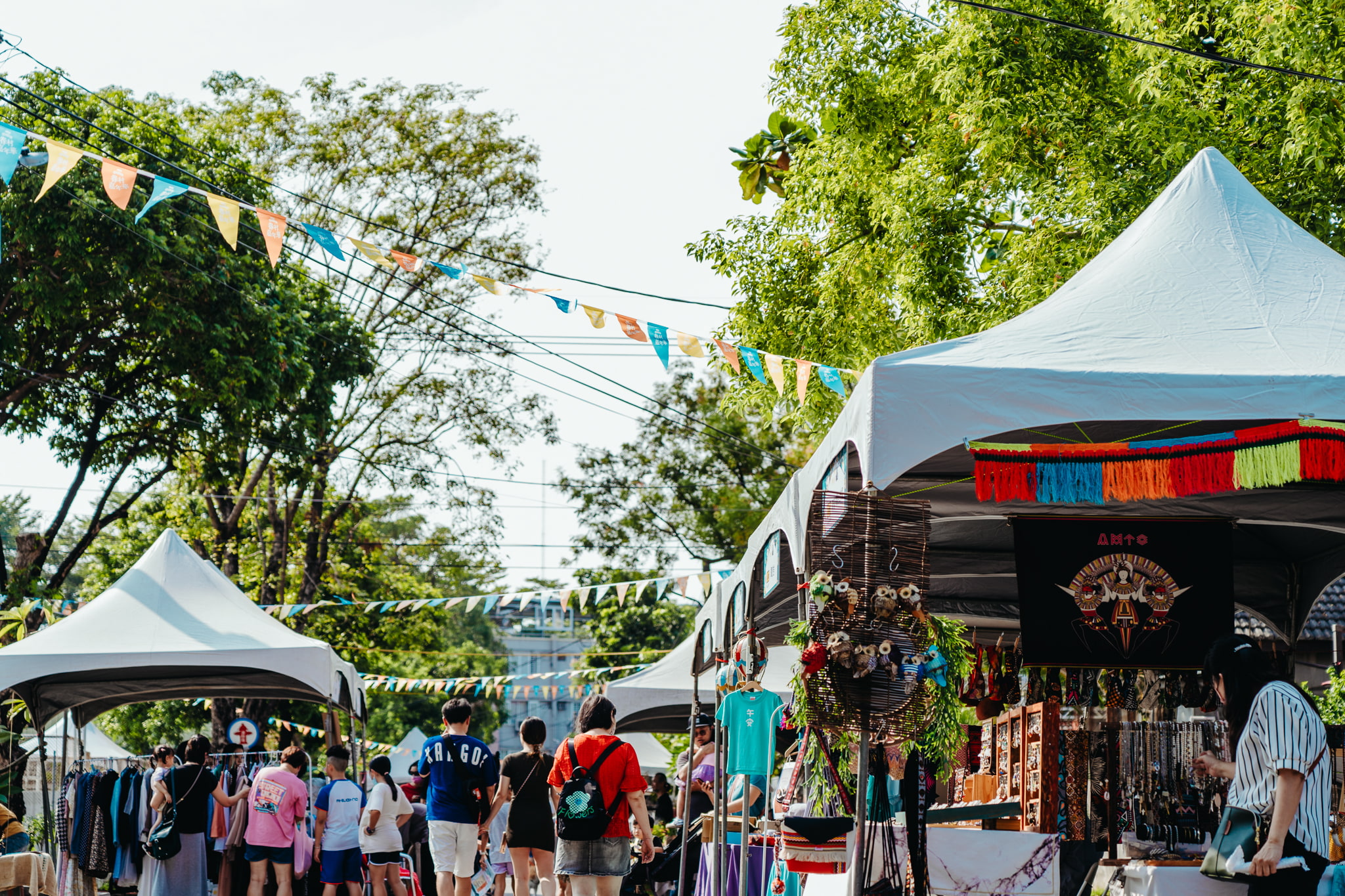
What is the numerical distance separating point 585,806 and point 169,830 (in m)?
4.74

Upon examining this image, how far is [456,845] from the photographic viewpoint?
8.83 m

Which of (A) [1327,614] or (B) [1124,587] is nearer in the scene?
(B) [1124,587]

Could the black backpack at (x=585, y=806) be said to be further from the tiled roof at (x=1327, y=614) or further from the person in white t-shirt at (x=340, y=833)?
the tiled roof at (x=1327, y=614)

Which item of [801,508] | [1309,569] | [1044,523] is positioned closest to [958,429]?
[801,508]

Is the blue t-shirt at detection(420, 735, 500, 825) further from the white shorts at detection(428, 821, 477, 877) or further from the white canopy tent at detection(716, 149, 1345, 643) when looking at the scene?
the white canopy tent at detection(716, 149, 1345, 643)

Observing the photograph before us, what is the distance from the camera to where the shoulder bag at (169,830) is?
10.5 m

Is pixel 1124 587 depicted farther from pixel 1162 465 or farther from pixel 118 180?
pixel 118 180

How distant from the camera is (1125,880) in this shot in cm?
541

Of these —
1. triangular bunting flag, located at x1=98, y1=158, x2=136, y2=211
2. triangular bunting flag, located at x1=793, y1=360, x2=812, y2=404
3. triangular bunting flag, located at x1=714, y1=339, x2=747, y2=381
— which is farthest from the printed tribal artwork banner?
triangular bunting flag, located at x1=98, y1=158, x2=136, y2=211

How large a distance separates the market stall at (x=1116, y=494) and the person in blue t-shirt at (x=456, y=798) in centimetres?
190

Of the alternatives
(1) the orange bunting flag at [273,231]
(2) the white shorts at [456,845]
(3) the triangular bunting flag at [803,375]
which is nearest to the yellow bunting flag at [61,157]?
(1) the orange bunting flag at [273,231]

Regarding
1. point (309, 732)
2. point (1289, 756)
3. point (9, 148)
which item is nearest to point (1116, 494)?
point (1289, 756)

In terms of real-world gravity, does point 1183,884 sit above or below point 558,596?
below

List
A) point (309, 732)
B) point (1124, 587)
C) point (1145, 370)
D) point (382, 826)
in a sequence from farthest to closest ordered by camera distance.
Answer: point (309, 732)
point (382, 826)
point (1124, 587)
point (1145, 370)
